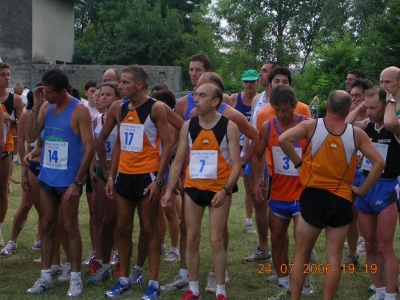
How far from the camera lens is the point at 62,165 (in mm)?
5793

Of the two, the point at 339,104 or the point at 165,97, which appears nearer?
the point at 339,104

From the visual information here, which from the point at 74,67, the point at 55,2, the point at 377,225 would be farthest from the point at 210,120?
the point at 55,2

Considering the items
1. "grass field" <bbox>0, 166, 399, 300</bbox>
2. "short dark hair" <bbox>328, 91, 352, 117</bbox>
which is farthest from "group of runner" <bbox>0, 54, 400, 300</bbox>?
"grass field" <bbox>0, 166, 399, 300</bbox>

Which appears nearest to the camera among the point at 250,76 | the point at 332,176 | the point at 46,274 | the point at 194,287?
the point at 332,176

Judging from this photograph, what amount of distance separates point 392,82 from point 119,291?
320 cm

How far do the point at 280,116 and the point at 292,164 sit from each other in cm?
A: 44

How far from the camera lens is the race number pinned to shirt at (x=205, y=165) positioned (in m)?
5.29

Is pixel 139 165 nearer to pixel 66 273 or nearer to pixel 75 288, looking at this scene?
pixel 75 288

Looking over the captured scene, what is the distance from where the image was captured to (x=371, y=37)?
3045 centimetres

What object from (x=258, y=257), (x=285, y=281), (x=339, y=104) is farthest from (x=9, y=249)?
(x=339, y=104)

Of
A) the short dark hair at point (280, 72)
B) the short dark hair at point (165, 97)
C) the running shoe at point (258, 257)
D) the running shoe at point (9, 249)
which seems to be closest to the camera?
the short dark hair at point (280, 72)

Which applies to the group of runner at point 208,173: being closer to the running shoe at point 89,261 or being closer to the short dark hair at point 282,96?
the short dark hair at point 282,96

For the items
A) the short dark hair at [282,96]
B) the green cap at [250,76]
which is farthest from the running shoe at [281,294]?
the green cap at [250,76]

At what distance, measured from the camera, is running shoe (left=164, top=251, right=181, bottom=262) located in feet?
23.7
